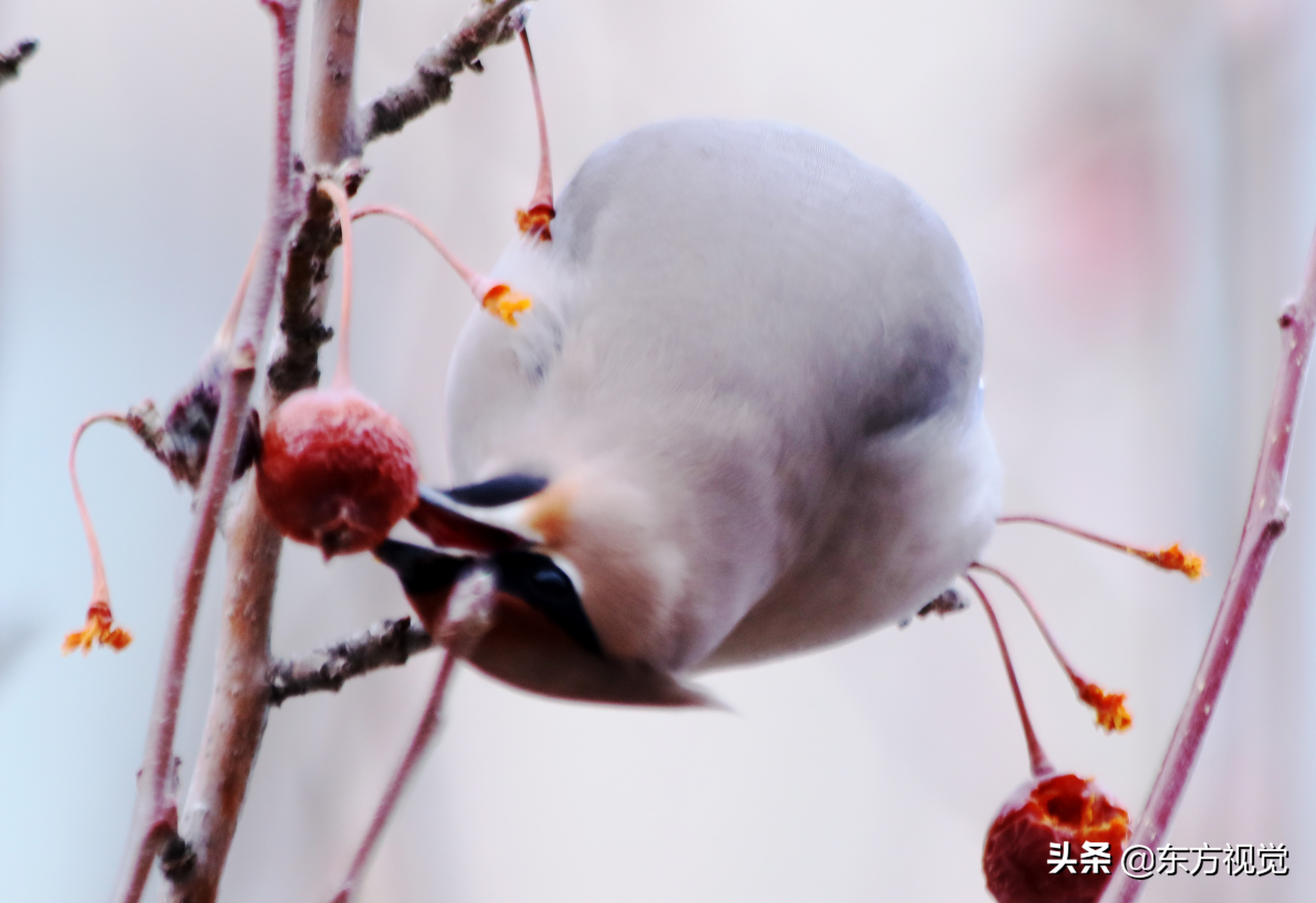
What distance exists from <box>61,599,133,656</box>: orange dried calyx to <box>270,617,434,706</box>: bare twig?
9 cm

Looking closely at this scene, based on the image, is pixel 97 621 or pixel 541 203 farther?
pixel 541 203

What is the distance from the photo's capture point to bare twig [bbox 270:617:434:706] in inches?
14.3

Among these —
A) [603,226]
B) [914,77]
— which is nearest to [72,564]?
[603,226]

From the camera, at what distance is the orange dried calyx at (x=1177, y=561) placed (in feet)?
1.38

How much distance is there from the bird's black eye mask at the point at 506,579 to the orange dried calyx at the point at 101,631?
0.06 m

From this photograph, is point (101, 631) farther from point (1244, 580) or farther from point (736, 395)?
point (1244, 580)

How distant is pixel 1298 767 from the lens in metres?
1.23

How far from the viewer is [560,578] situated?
30cm

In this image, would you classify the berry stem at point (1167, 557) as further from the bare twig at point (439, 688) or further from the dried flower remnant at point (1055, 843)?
the bare twig at point (439, 688)

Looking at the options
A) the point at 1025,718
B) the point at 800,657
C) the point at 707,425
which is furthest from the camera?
the point at 800,657

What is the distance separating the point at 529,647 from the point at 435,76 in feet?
0.61

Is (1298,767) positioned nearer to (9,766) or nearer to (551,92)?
(551,92)

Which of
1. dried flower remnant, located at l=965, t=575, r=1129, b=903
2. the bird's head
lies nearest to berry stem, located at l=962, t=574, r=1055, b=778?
dried flower remnant, located at l=965, t=575, r=1129, b=903

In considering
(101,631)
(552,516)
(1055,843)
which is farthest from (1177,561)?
(101,631)
